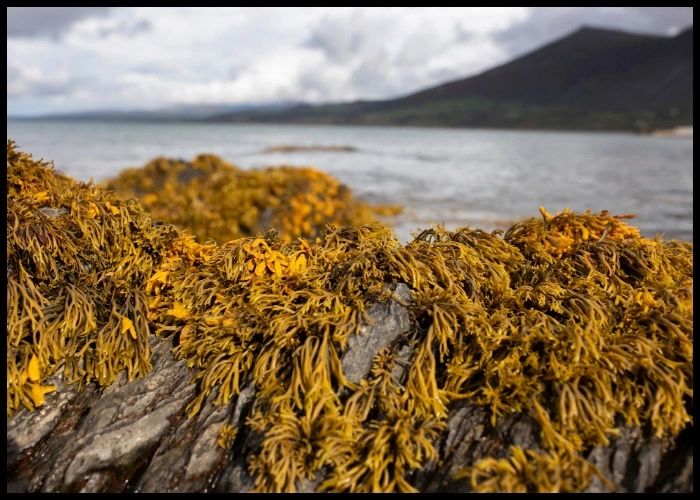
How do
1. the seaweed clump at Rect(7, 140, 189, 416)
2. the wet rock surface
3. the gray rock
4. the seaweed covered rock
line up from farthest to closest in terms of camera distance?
the seaweed clump at Rect(7, 140, 189, 416) < the gray rock < the seaweed covered rock < the wet rock surface

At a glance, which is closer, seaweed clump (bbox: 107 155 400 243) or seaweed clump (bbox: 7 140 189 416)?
seaweed clump (bbox: 7 140 189 416)

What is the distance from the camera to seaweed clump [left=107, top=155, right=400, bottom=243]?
10.3 m

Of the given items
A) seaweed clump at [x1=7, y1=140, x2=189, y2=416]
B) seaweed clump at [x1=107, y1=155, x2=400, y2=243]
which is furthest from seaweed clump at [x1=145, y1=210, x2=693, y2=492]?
seaweed clump at [x1=107, y1=155, x2=400, y2=243]

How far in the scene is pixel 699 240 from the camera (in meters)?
4.01

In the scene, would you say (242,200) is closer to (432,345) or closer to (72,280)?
(72,280)

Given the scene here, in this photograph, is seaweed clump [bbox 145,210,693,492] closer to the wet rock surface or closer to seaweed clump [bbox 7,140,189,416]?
the wet rock surface

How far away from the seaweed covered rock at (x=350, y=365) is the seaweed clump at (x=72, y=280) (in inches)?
0.7

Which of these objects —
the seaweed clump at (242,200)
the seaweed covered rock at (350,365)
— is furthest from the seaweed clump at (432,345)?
the seaweed clump at (242,200)

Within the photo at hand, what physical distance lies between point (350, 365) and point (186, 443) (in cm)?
113

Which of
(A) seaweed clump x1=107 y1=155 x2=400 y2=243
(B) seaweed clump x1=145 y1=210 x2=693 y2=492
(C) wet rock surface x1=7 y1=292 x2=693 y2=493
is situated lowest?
(C) wet rock surface x1=7 y1=292 x2=693 y2=493

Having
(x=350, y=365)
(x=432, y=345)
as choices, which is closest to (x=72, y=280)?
(x=350, y=365)

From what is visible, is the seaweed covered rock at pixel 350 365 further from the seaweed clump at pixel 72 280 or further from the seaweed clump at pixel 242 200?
the seaweed clump at pixel 242 200

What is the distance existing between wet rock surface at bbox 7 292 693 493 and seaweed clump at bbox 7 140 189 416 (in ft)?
0.51
